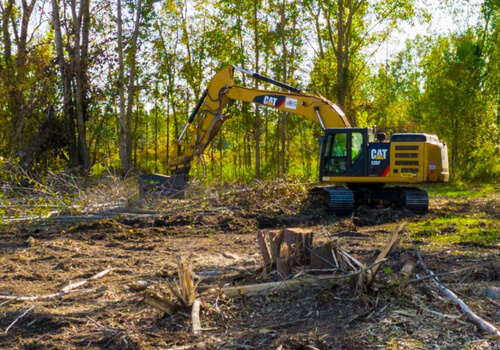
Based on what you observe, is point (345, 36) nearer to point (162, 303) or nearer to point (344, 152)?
point (344, 152)

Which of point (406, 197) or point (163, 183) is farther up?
point (163, 183)

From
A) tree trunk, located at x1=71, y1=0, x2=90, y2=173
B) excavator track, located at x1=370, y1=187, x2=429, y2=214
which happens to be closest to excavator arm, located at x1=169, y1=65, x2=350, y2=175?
excavator track, located at x1=370, y1=187, x2=429, y2=214

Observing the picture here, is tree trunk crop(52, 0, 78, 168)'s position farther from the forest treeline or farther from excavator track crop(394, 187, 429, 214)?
excavator track crop(394, 187, 429, 214)

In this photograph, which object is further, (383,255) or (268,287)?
(268,287)

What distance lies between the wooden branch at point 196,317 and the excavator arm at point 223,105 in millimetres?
10374

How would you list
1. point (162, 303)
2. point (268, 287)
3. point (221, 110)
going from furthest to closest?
point (221, 110), point (268, 287), point (162, 303)

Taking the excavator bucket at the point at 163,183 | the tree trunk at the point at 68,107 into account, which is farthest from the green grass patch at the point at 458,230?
the tree trunk at the point at 68,107

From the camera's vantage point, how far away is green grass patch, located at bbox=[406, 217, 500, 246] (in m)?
8.86

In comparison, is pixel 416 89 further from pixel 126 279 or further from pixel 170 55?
pixel 126 279

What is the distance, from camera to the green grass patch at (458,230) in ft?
29.1

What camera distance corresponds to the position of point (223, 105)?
53.7 feet

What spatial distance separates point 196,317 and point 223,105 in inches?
469

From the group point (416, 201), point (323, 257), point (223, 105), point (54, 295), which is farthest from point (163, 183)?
point (323, 257)

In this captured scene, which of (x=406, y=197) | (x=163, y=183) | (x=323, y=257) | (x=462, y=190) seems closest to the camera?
(x=323, y=257)
